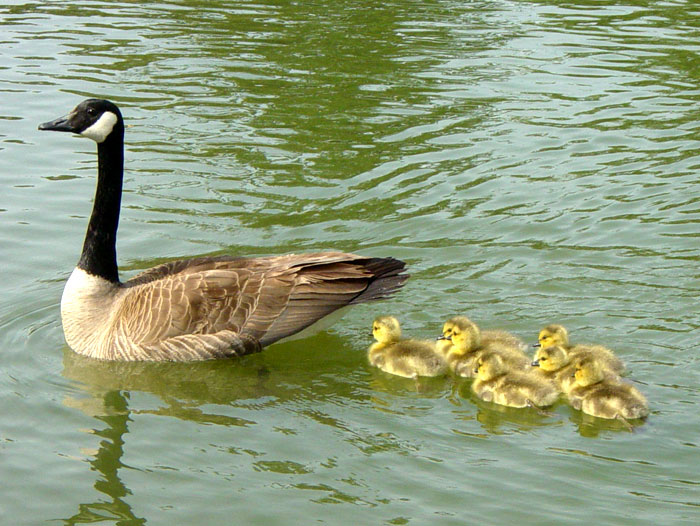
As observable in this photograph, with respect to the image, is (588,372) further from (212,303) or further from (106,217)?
(106,217)

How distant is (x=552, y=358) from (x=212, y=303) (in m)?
2.51

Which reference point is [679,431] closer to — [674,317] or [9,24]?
[674,317]

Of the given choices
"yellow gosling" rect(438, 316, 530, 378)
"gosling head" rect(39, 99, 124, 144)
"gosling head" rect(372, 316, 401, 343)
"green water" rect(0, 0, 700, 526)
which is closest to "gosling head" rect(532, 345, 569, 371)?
"yellow gosling" rect(438, 316, 530, 378)

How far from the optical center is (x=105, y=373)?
8406 mm

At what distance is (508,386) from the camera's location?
24.8 feet

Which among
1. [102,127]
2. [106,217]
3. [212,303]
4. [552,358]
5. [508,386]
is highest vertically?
[102,127]

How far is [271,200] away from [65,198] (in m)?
2.06

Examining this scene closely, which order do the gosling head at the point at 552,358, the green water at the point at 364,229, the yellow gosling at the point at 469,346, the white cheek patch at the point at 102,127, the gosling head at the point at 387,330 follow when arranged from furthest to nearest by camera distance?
the white cheek patch at the point at 102,127 → the gosling head at the point at 387,330 → the yellow gosling at the point at 469,346 → the gosling head at the point at 552,358 → the green water at the point at 364,229

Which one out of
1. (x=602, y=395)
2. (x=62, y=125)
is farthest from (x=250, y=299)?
(x=602, y=395)

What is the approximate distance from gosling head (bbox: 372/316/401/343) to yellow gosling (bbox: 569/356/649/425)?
4.39 ft

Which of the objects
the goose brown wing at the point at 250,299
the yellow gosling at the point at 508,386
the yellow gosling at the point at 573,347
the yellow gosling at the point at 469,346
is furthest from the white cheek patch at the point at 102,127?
the yellow gosling at the point at 573,347

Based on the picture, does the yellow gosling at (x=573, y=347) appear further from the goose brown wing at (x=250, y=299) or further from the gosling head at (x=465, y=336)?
the goose brown wing at (x=250, y=299)

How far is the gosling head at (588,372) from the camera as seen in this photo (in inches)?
291

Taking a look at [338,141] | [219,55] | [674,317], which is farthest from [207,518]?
[219,55]
